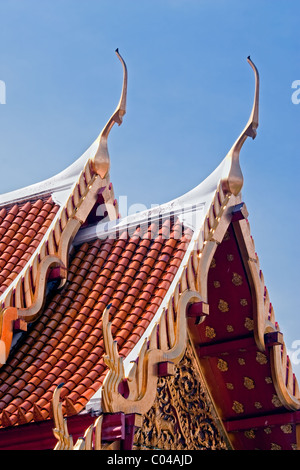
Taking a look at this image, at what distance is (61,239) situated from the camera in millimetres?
9695

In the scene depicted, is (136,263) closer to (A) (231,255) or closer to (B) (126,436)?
(A) (231,255)

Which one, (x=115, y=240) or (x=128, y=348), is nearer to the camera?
(x=128, y=348)

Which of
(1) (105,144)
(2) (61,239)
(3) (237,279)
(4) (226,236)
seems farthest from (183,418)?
(1) (105,144)

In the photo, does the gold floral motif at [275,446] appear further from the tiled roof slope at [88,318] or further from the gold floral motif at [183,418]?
the tiled roof slope at [88,318]

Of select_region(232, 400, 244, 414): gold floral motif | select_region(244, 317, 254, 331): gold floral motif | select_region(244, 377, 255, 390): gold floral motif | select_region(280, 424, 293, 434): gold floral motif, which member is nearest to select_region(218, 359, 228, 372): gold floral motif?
select_region(244, 377, 255, 390): gold floral motif

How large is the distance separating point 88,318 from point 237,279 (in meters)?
1.54

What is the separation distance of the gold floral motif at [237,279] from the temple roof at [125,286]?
14mm

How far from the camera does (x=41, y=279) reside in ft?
30.5

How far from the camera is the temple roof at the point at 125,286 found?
8914 mm

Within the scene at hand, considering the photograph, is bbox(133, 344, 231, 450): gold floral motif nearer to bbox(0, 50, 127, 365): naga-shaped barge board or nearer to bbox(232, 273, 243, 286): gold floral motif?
bbox(232, 273, 243, 286): gold floral motif

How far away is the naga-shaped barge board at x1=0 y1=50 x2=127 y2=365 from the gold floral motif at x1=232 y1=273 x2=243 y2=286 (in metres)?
1.48

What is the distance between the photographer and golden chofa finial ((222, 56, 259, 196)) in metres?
9.68

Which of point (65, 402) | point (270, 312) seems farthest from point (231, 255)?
point (65, 402)
